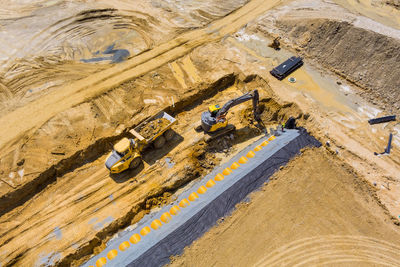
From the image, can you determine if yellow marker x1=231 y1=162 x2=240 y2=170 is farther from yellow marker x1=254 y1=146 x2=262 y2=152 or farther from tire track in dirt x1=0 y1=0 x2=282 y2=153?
tire track in dirt x1=0 y1=0 x2=282 y2=153

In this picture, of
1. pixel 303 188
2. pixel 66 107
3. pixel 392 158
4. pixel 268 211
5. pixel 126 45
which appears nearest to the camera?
pixel 268 211

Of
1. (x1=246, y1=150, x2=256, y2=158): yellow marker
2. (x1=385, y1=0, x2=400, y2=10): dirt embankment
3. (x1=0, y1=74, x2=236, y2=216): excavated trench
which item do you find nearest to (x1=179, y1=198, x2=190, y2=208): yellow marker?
(x1=246, y1=150, x2=256, y2=158): yellow marker

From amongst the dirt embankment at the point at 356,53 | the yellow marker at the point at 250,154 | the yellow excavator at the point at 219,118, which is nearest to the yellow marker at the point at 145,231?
the yellow excavator at the point at 219,118

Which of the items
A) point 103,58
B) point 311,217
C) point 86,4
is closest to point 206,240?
point 311,217

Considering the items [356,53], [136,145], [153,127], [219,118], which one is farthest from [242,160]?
[356,53]

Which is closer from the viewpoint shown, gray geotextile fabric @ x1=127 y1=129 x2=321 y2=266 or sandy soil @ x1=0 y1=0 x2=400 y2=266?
gray geotextile fabric @ x1=127 y1=129 x2=321 y2=266

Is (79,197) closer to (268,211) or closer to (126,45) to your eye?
(268,211)

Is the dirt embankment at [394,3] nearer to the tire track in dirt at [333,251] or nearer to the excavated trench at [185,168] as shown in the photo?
the excavated trench at [185,168]
